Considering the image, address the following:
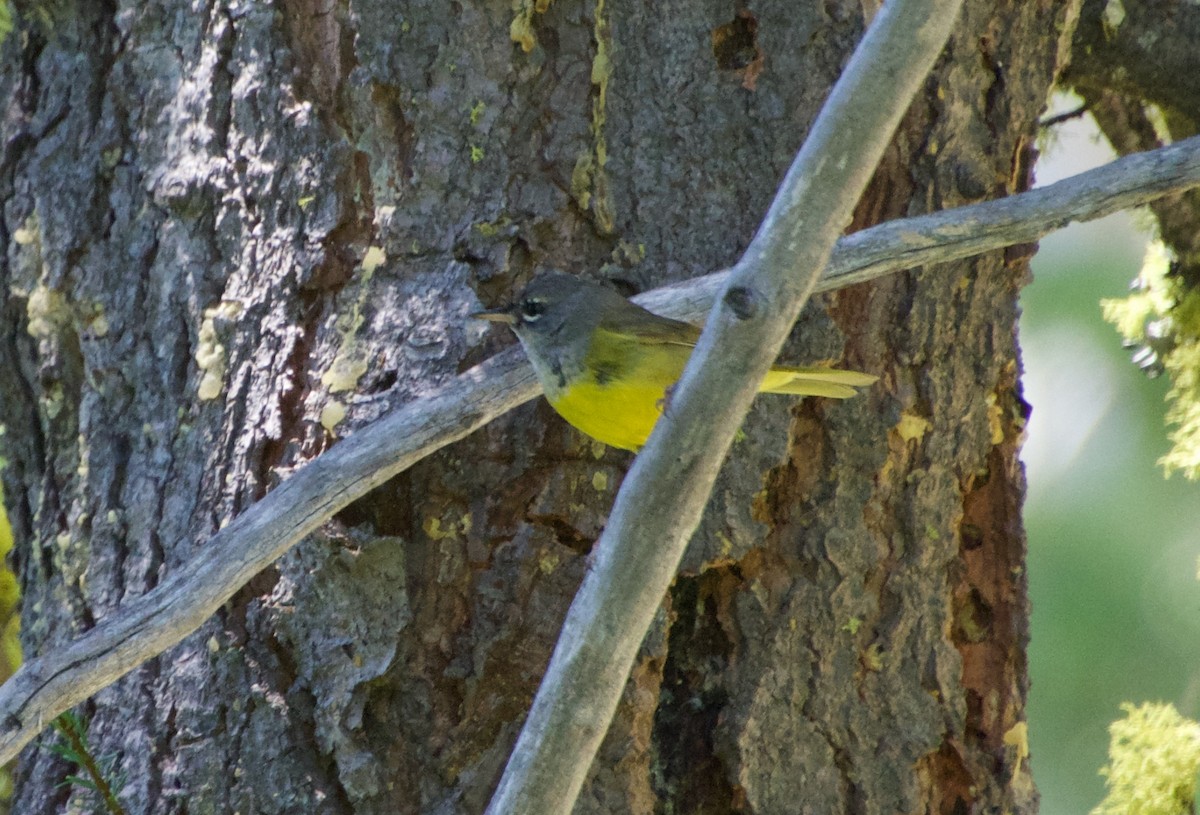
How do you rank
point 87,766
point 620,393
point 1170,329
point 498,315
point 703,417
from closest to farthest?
point 703,417 → point 87,766 → point 498,315 → point 620,393 → point 1170,329

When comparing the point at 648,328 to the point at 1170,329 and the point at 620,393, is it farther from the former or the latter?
the point at 1170,329

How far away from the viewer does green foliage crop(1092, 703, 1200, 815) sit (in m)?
3.20

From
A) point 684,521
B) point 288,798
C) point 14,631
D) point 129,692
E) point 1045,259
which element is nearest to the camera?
point 684,521

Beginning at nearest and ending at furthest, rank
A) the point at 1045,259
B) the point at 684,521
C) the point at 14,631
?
the point at 684,521
the point at 14,631
the point at 1045,259

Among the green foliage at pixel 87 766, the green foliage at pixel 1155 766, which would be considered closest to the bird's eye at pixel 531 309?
the green foliage at pixel 87 766

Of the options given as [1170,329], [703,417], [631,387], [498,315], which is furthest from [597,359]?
[1170,329]

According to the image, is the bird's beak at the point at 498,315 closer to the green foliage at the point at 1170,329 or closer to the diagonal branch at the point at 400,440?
the diagonal branch at the point at 400,440

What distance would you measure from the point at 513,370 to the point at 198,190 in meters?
0.78

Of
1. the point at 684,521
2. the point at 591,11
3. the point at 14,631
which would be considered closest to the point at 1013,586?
the point at 684,521

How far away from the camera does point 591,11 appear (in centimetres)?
255

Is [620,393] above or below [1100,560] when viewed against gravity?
below

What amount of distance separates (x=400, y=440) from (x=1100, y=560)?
3680mm

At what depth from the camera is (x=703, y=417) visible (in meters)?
1.76

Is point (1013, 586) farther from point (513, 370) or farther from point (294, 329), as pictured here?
point (294, 329)
